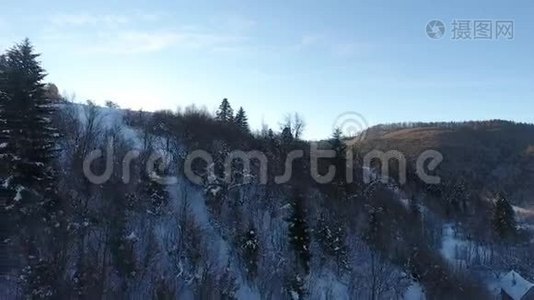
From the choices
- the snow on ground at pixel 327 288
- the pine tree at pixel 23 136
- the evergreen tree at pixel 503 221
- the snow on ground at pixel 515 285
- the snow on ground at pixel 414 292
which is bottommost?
the snow on ground at pixel 515 285

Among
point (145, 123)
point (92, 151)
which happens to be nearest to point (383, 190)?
point (145, 123)

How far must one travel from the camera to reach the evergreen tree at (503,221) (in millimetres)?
74188

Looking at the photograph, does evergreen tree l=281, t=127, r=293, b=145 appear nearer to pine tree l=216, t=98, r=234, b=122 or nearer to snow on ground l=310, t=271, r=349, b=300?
pine tree l=216, t=98, r=234, b=122

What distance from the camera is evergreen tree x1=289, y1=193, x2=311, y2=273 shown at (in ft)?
156

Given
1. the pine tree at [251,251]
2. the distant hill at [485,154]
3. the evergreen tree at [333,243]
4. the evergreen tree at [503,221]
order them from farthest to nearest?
the distant hill at [485,154] → the evergreen tree at [503,221] → the evergreen tree at [333,243] → the pine tree at [251,251]

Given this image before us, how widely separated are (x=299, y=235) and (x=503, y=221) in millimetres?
37948

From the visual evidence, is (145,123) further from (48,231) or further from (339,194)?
(48,231)

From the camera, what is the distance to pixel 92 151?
49.0 metres

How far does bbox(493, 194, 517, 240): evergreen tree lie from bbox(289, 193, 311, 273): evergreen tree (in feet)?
118

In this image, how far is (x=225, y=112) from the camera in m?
75.5

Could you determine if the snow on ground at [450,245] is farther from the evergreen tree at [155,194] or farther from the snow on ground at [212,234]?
the evergreen tree at [155,194]

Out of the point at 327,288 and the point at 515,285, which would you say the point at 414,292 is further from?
the point at 515,285

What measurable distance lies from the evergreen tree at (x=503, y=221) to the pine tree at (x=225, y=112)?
113 feet

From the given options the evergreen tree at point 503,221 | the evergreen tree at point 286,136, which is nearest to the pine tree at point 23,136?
the evergreen tree at point 286,136
